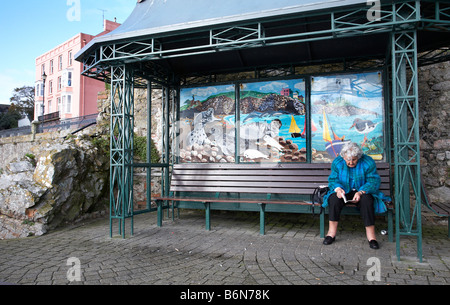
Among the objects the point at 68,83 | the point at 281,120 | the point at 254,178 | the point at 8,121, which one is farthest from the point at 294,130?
the point at 8,121

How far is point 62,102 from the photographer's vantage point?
3847cm

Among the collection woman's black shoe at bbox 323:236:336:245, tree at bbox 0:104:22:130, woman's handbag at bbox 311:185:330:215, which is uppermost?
tree at bbox 0:104:22:130

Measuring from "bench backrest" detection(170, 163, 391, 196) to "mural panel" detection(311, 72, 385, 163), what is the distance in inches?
21.8

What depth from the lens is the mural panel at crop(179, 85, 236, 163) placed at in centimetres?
768

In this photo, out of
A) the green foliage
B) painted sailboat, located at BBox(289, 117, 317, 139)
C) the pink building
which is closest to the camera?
painted sailboat, located at BBox(289, 117, 317, 139)

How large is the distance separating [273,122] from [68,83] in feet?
122

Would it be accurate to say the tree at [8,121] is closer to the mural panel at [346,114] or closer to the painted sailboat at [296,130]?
the painted sailboat at [296,130]

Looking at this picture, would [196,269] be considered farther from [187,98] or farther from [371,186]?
[187,98]

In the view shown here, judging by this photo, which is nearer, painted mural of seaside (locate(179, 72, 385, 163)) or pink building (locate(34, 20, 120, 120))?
painted mural of seaside (locate(179, 72, 385, 163))

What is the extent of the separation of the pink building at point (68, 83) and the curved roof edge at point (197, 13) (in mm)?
27040

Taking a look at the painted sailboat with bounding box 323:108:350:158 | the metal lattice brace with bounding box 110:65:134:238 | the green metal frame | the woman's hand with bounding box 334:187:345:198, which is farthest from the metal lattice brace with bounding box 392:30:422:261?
the metal lattice brace with bounding box 110:65:134:238

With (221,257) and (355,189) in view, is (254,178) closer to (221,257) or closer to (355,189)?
(355,189)

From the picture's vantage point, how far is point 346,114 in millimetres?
6820

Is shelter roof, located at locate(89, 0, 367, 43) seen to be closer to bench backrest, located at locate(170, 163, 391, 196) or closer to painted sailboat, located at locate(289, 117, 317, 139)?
painted sailboat, located at locate(289, 117, 317, 139)
